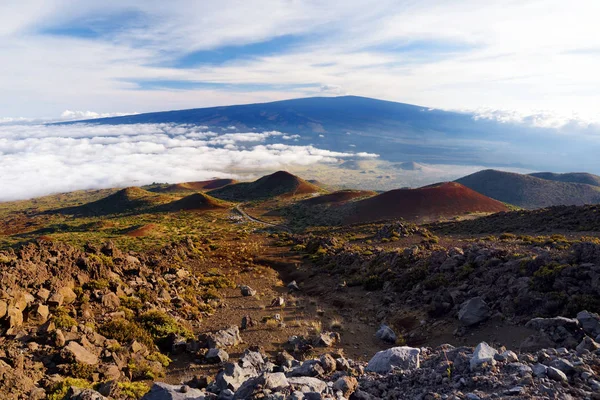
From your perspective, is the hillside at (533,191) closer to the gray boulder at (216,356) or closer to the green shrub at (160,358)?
the gray boulder at (216,356)

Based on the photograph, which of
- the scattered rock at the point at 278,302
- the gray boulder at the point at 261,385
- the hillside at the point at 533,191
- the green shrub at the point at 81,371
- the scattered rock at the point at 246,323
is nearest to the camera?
the gray boulder at the point at 261,385

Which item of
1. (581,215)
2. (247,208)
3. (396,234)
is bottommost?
→ (247,208)

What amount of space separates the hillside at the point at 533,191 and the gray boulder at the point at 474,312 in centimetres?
11227

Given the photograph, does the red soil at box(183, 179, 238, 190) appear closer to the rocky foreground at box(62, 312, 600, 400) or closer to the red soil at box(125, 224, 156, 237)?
the red soil at box(125, 224, 156, 237)

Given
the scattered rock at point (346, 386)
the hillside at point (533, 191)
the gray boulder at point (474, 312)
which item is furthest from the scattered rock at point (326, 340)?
the hillside at point (533, 191)

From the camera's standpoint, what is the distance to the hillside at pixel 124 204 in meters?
89.2

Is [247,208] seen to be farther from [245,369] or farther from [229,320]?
[245,369]

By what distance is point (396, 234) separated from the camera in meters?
28.1

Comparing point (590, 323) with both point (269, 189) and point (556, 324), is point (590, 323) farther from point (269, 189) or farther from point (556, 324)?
point (269, 189)

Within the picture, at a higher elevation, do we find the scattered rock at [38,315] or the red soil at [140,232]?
the scattered rock at [38,315]

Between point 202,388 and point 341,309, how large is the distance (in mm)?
8407

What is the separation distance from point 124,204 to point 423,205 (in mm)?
75640

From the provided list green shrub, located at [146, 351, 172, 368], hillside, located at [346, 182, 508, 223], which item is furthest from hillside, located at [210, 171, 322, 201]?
green shrub, located at [146, 351, 172, 368]

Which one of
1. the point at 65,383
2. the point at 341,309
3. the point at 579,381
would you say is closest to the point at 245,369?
the point at 65,383
